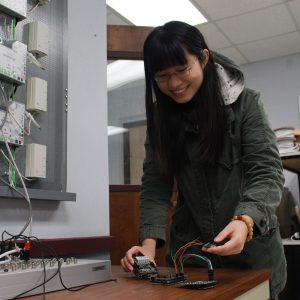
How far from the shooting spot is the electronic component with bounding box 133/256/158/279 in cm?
83

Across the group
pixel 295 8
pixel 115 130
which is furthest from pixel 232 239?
pixel 295 8

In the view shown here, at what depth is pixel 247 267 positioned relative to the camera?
991mm

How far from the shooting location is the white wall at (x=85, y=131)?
1.35 m

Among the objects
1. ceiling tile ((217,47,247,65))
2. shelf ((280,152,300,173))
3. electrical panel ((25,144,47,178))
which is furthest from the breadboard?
ceiling tile ((217,47,247,65))

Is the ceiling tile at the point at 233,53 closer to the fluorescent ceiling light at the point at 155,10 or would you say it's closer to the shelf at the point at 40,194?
the fluorescent ceiling light at the point at 155,10

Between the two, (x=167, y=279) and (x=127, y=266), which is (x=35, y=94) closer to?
(x=127, y=266)

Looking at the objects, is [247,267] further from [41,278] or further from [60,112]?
[60,112]

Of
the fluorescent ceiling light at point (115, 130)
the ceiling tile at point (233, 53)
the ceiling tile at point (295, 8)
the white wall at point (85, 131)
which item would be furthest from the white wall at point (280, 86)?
the white wall at point (85, 131)

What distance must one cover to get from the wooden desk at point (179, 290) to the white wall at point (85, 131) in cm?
47

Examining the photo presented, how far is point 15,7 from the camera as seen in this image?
114 cm

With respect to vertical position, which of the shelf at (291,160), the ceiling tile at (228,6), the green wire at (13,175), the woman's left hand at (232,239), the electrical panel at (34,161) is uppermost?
the ceiling tile at (228,6)

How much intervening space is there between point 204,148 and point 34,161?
0.51 metres

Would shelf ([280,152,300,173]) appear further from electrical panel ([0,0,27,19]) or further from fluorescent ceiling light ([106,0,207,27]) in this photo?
electrical panel ([0,0,27,19])

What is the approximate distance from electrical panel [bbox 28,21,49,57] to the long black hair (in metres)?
0.39
